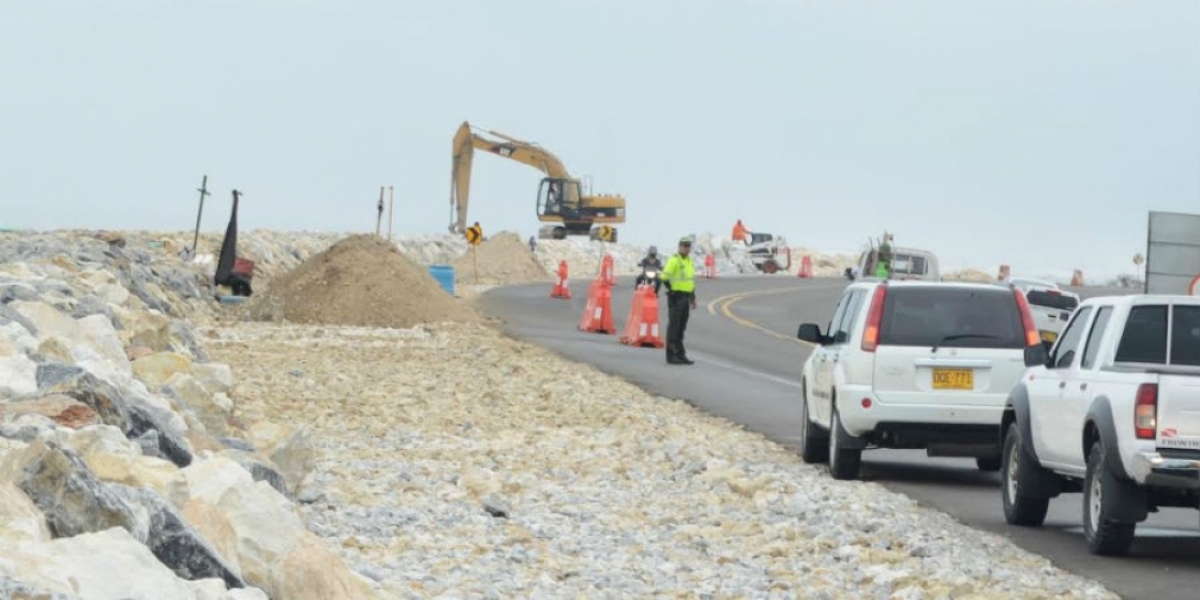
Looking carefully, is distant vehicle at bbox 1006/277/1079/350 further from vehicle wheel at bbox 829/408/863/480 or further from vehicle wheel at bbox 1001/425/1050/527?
vehicle wheel at bbox 1001/425/1050/527

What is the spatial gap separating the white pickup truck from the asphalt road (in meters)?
0.32

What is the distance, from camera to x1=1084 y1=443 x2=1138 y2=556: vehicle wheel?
12.6 metres

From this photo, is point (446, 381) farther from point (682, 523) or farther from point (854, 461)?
point (682, 523)

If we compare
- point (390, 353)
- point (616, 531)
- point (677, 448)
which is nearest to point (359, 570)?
point (616, 531)

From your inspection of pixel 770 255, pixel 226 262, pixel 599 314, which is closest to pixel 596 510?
pixel 599 314

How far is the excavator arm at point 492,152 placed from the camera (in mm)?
83125

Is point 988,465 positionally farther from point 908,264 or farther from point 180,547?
point 908,264

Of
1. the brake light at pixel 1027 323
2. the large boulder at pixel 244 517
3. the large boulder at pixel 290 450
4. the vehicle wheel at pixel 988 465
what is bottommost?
the vehicle wheel at pixel 988 465

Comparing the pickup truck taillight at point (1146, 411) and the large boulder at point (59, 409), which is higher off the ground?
the pickup truck taillight at point (1146, 411)

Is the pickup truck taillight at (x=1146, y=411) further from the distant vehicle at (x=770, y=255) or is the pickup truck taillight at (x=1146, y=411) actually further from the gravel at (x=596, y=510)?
the distant vehicle at (x=770, y=255)

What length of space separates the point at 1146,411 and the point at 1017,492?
245 centimetres

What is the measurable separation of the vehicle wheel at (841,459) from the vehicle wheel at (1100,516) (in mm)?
4188

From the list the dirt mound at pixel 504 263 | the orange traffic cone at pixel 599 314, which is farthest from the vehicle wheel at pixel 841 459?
the dirt mound at pixel 504 263

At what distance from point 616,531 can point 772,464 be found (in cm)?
461
